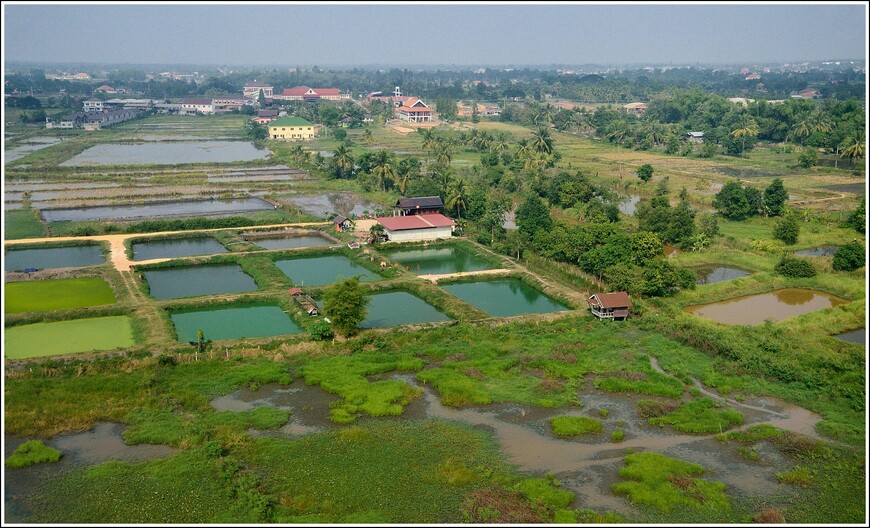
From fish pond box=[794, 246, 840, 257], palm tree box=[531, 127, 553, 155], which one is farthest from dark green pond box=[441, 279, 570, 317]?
palm tree box=[531, 127, 553, 155]

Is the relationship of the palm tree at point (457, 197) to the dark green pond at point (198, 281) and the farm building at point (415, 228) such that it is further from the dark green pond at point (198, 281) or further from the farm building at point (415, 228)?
the dark green pond at point (198, 281)

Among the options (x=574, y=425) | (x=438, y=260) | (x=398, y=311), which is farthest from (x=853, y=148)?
(x=574, y=425)

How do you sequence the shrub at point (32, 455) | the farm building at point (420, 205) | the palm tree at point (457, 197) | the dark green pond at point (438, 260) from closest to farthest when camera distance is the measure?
the shrub at point (32, 455), the dark green pond at point (438, 260), the farm building at point (420, 205), the palm tree at point (457, 197)

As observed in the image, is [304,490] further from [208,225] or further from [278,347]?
[208,225]

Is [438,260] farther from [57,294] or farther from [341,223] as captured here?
[57,294]

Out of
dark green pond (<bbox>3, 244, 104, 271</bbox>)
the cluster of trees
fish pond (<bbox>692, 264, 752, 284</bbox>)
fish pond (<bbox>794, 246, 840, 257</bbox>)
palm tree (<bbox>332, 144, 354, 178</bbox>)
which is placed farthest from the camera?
palm tree (<bbox>332, 144, 354, 178</bbox>)

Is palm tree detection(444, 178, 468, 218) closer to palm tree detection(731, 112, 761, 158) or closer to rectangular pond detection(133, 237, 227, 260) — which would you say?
rectangular pond detection(133, 237, 227, 260)

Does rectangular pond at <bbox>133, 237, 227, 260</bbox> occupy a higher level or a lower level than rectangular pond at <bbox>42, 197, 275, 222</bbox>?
lower

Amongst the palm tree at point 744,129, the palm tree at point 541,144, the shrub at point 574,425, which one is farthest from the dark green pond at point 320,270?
the palm tree at point 744,129
